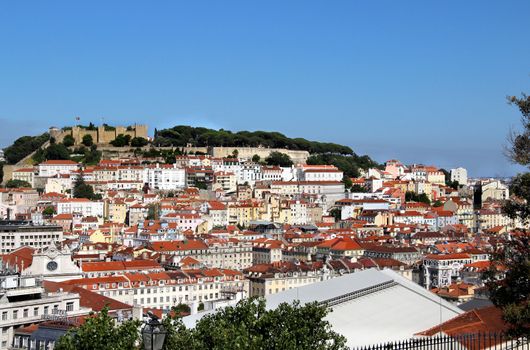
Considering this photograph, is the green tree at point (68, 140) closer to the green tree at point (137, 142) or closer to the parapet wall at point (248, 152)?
the green tree at point (137, 142)

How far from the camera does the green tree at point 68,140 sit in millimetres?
106750

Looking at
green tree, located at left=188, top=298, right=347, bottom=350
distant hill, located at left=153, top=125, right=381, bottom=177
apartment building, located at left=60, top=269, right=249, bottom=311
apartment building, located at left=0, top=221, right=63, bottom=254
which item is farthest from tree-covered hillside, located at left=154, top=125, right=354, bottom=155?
green tree, located at left=188, top=298, right=347, bottom=350

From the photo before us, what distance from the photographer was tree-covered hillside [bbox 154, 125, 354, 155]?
110562 mm

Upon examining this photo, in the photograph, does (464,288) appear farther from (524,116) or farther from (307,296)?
(524,116)

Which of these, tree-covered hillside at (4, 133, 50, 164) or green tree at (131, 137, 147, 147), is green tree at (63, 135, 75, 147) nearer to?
tree-covered hillside at (4, 133, 50, 164)

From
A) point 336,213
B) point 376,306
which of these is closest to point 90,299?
point 376,306

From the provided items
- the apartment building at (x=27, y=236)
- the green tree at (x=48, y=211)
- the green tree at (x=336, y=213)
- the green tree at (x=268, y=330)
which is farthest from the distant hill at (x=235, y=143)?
the green tree at (x=268, y=330)

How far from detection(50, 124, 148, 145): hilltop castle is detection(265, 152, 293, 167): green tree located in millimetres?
15776

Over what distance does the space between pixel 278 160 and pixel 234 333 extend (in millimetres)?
93195

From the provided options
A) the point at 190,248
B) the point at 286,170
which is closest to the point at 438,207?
the point at 286,170

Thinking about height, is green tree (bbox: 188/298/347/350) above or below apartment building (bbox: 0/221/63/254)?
above

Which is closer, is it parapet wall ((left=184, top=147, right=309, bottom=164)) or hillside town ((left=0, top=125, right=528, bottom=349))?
hillside town ((left=0, top=125, right=528, bottom=349))

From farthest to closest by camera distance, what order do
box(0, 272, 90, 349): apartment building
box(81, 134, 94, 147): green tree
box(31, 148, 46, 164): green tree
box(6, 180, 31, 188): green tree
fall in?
1. box(81, 134, 94, 147): green tree
2. box(31, 148, 46, 164): green tree
3. box(6, 180, 31, 188): green tree
4. box(0, 272, 90, 349): apartment building

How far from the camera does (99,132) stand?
359 ft
